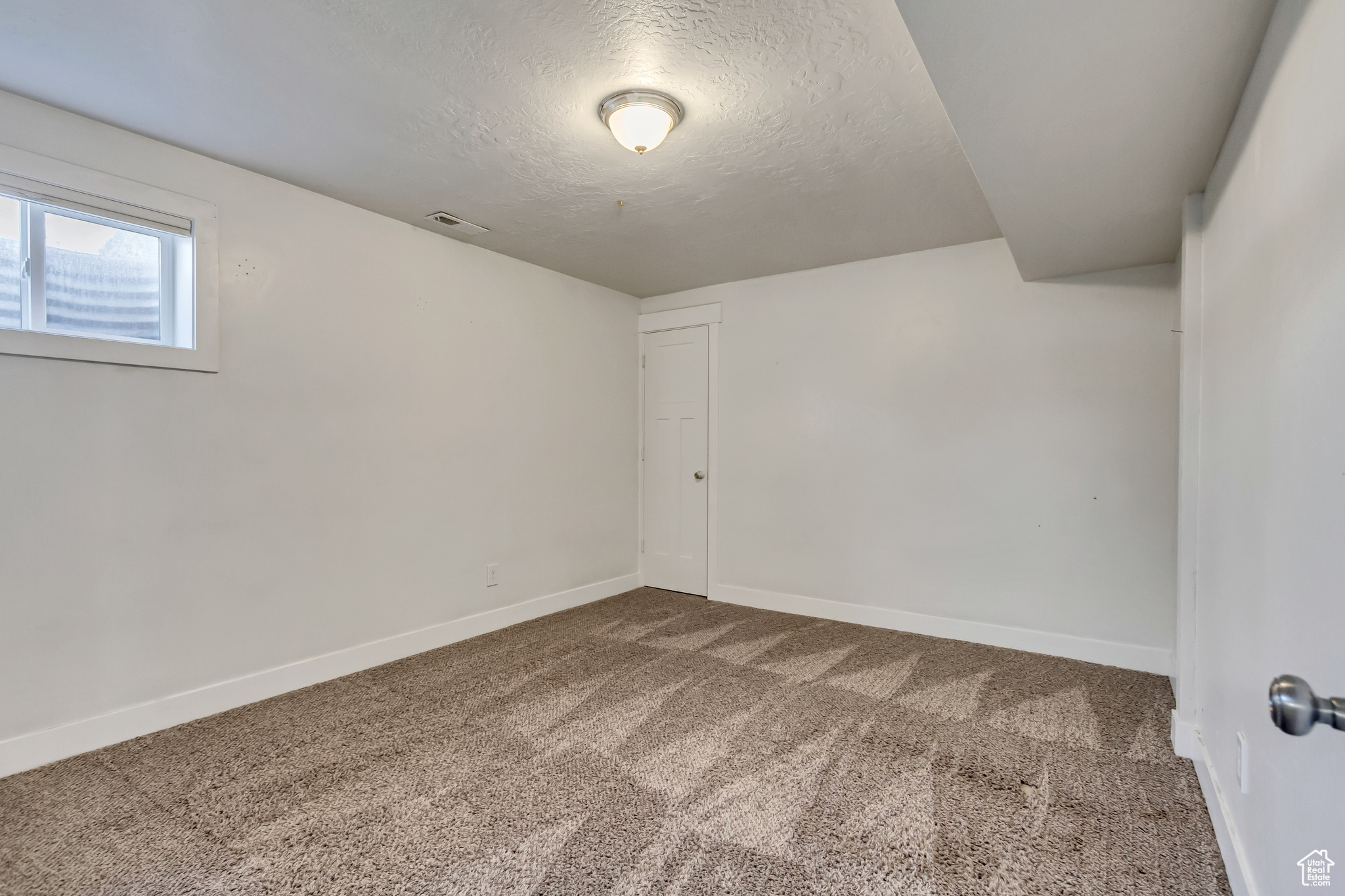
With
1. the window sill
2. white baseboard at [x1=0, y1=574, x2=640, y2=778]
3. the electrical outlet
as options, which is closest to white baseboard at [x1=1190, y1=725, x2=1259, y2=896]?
the electrical outlet

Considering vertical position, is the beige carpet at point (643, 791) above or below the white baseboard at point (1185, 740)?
below

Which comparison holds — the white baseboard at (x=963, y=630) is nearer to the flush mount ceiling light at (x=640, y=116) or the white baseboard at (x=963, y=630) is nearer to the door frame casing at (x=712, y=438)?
the door frame casing at (x=712, y=438)

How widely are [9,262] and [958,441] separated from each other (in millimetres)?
4346

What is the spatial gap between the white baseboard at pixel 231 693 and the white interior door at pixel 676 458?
116cm

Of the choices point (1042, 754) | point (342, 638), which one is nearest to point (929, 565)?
point (1042, 754)

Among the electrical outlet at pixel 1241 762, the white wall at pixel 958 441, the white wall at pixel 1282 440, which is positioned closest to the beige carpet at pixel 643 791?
the electrical outlet at pixel 1241 762

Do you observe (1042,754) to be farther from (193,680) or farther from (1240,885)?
(193,680)

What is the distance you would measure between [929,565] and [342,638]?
10.7 feet

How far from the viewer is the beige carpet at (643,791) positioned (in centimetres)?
164

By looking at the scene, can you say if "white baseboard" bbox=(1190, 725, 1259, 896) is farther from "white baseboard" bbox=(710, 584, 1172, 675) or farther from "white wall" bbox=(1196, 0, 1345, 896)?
"white baseboard" bbox=(710, 584, 1172, 675)

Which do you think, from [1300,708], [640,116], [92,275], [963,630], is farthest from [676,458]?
[1300,708]

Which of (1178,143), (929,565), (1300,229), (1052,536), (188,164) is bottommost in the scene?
(929,565)

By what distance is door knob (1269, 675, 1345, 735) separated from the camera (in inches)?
27.5

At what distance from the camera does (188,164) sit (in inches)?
101
